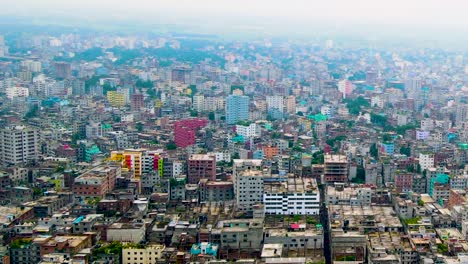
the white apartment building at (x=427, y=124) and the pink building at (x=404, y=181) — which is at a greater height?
the pink building at (x=404, y=181)

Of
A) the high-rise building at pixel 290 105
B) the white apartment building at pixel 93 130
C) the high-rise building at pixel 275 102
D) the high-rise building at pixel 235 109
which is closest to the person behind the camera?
the white apartment building at pixel 93 130

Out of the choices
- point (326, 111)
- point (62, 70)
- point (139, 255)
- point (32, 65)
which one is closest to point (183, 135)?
point (326, 111)

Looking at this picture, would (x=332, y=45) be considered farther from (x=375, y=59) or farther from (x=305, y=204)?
(x=305, y=204)

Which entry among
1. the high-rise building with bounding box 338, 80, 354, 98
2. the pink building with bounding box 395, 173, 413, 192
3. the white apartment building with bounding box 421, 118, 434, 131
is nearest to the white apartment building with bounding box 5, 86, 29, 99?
the high-rise building with bounding box 338, 80, 354, 98

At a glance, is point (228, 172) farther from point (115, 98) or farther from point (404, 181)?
point (115, 98)

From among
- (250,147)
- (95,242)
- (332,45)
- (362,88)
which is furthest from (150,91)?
(332,45)

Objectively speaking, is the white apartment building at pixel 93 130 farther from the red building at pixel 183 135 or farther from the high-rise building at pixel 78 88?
the high-rise building at pixel 78 88

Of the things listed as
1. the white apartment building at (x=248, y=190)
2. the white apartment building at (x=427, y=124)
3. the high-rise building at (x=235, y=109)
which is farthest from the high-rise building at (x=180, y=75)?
the white apartment building at (x=248, y=190)
